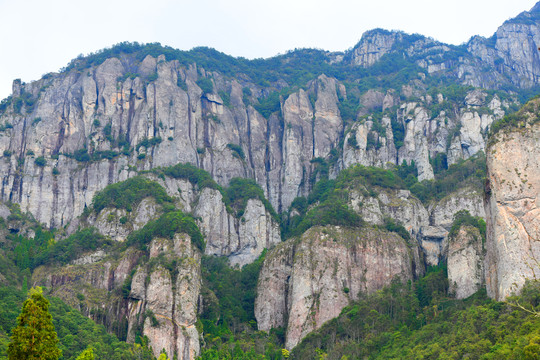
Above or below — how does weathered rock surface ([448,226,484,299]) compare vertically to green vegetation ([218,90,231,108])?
below

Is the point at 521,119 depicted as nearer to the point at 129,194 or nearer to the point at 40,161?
the point at 129,194

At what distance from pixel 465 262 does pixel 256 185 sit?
44.7 metres

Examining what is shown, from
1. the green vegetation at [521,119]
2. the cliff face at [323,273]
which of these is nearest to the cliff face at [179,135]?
→ the cliff face at [323,273]

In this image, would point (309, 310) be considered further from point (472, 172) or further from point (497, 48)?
point (497, 48)

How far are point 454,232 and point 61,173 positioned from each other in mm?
60314

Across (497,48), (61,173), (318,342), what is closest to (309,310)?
(318,342)

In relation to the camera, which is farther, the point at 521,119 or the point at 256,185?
the point at 256,185

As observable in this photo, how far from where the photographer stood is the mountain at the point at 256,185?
273ft

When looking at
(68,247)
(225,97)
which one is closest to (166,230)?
(68,247)

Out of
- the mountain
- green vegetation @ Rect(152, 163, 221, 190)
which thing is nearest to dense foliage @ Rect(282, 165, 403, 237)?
the mountain

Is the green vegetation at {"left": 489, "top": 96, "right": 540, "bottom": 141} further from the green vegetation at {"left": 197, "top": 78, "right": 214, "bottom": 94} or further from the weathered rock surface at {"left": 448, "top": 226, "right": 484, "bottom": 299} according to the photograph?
the green vegetation at {"left": 197, "top": 78, "right": 214, "bottom": 94}

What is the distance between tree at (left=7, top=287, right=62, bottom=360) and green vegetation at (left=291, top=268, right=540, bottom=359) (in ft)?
109

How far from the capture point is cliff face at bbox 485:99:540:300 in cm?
6962

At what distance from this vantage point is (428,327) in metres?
74.4
